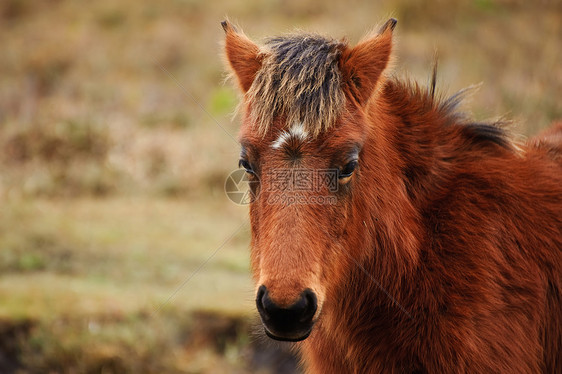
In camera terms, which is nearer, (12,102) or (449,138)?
(449,138)

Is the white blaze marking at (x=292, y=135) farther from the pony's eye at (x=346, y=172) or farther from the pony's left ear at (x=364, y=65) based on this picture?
the pony's left ear at (x=364, y=65)

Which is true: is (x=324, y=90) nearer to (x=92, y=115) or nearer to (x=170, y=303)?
(x=170, y=303)

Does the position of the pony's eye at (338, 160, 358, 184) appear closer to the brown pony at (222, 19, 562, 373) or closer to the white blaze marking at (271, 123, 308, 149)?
the brown pony at (222, 19, 562, 373)

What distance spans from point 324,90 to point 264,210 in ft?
2.17

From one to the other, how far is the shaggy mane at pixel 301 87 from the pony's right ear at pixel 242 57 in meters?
0.11

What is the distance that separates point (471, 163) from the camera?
3.23m

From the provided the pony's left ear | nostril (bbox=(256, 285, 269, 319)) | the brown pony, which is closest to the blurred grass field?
the pony's left ear

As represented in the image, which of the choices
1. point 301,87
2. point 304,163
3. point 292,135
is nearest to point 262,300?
point 304,163

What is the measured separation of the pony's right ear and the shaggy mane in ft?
0.37

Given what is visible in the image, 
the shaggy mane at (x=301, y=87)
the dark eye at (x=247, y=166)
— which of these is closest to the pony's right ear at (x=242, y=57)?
the shaggy mane at (x=301, y=87)

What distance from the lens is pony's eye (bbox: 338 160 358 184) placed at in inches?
108

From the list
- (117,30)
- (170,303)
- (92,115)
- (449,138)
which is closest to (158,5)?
(117,30)

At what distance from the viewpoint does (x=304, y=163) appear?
8.80 ft

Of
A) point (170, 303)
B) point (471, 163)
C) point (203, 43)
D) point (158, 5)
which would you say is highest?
point (158, 5)
